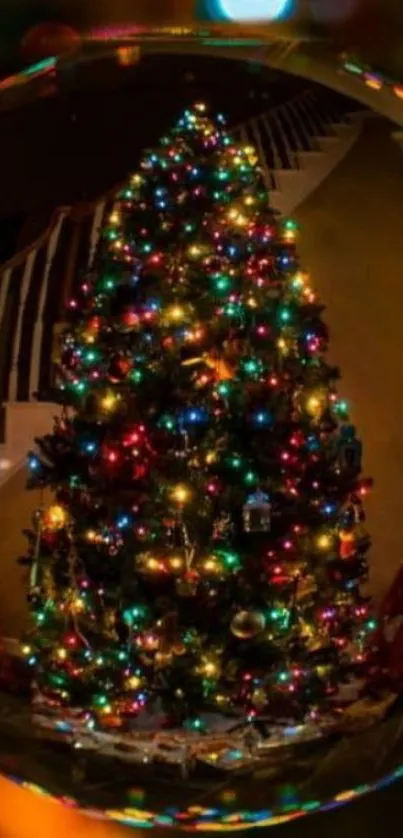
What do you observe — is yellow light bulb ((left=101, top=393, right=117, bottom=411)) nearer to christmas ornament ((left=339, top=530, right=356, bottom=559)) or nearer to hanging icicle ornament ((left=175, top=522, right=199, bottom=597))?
hanging icicle ornament ((left=175, top=522, right=199, bottom=597))

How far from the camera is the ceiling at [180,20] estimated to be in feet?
3.82

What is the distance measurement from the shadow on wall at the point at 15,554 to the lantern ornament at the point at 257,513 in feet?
0.79

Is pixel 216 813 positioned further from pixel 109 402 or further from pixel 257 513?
pixel 109 402

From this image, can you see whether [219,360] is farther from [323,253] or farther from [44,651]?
[44,651]

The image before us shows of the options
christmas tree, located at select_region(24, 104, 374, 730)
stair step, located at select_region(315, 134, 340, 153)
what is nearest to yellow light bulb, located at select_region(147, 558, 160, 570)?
christmas tree, located at select_region(24, 104, 374, 730)

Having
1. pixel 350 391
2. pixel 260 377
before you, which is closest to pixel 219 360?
pixel 260 377

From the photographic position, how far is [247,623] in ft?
3.55

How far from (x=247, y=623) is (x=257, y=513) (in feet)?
0.35

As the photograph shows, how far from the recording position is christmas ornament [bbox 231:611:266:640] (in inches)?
42.6

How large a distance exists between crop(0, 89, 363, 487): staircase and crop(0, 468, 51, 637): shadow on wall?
0.07 feet

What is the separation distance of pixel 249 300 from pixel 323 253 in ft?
0.46

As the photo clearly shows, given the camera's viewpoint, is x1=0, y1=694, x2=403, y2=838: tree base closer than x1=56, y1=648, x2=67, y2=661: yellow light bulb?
Yes

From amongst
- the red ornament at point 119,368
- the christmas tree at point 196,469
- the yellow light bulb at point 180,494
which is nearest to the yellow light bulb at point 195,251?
the christmas tree at point 196,469

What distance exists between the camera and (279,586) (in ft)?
3.61
